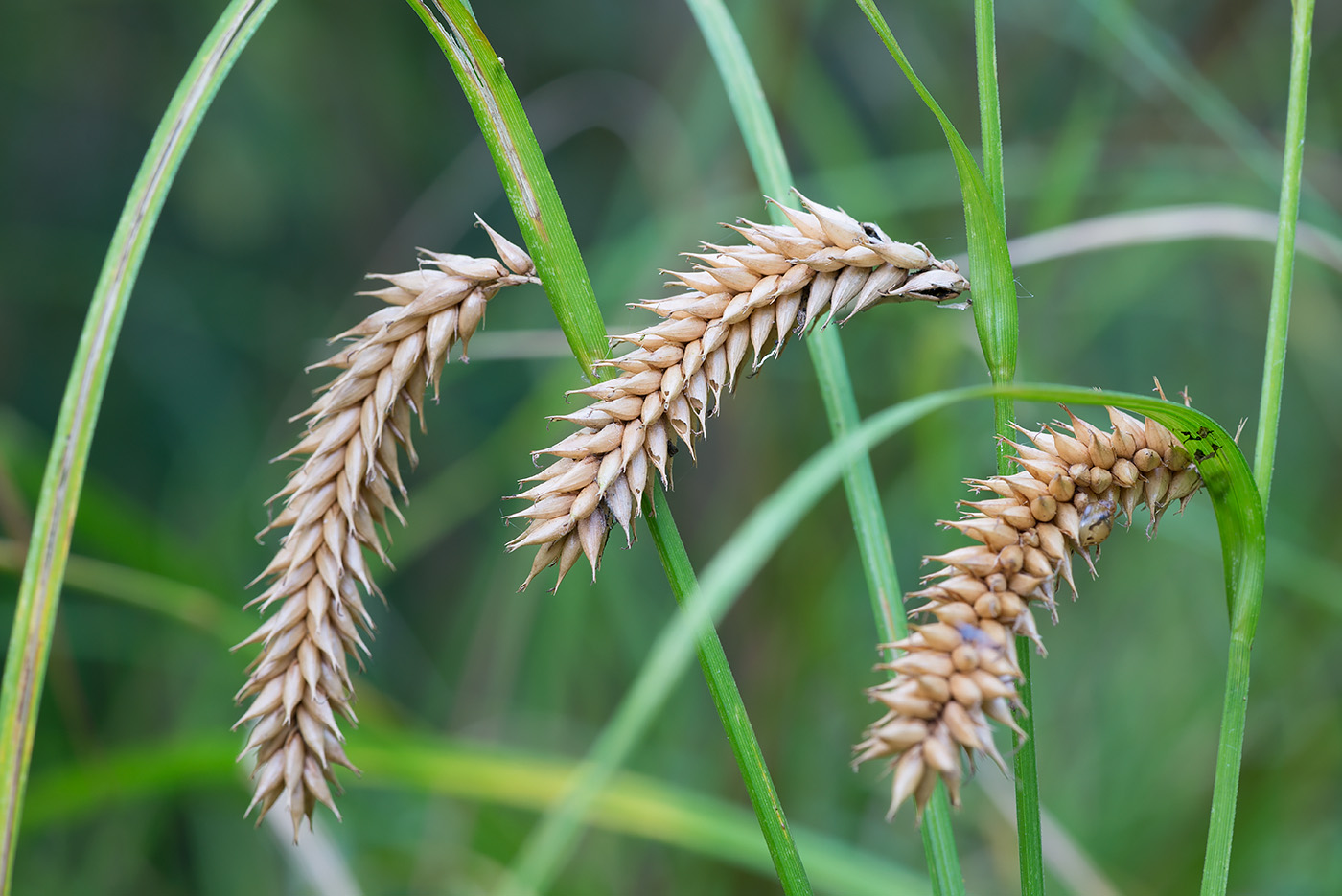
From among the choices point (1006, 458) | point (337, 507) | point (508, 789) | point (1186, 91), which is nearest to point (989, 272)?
point (1006, 458)

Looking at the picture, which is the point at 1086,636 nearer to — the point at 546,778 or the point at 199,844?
the point at 546,778

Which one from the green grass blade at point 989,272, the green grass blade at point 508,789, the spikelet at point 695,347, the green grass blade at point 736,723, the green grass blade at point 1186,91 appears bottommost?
the green grass blade at point 508,789

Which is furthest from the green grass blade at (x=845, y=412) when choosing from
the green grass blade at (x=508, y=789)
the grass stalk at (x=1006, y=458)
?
the green grass blade at (x=508, y=789)

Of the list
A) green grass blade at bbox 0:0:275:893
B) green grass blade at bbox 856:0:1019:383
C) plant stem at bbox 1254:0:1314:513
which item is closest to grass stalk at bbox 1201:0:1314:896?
plant stem at bbox 1254:0:1314:513

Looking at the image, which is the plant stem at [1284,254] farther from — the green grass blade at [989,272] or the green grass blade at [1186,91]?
the green grass blade at [1186,91]

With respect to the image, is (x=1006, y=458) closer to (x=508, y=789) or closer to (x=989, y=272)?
(x=989, y=272)

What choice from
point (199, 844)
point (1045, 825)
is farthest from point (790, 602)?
point (199, 844)

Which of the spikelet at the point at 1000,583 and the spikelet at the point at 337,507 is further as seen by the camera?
the spikelet at the point at 337,507
